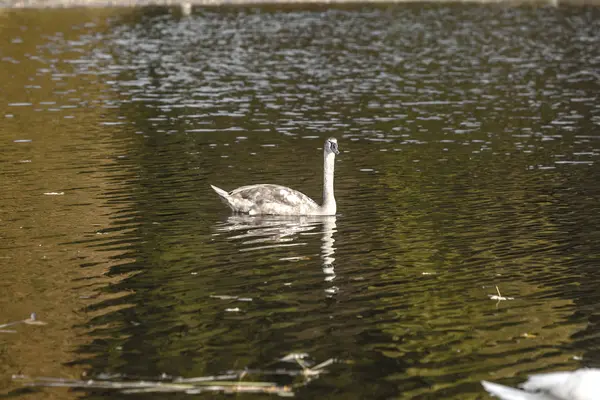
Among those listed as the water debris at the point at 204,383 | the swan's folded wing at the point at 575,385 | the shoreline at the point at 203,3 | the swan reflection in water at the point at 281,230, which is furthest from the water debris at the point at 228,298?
the shoreline at the point at 203,3

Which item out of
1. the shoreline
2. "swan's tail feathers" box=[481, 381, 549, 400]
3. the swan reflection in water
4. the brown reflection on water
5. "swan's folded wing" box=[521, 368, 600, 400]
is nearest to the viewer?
"swan's folded wing" box=[521, 368, 600, 400]

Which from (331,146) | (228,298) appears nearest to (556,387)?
Result: (228,298)

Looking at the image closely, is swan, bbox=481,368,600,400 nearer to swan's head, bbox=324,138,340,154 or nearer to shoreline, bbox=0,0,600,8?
swan's head, bbox=324,138,340,154

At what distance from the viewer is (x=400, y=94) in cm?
5319

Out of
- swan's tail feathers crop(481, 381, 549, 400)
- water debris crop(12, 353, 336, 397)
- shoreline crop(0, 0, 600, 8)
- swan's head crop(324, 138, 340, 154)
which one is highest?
swan's head crop(324, 138, 340, 154)

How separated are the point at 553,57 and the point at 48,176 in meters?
46.1

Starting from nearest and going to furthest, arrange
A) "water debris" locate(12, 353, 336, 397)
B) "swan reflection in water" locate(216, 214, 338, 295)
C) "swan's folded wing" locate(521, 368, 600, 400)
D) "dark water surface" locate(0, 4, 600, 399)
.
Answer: "swan's folded wing" locate(521, 368, 600, 400), "water debris" locate(12, 353, 336, 397), "dark water surface" locate(0, 4, 600, 399), "swan reflection in water" locate(216, 214, 338, 295)

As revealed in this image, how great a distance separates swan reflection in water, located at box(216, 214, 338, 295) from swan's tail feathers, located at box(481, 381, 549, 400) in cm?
730

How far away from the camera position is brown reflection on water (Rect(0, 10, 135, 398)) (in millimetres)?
16688

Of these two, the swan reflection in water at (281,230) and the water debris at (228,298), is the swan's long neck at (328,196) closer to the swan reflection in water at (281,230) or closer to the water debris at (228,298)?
the swan reflection in water at (281,230)

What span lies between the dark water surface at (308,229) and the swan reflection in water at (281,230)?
0.28ft

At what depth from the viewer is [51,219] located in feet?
83.9

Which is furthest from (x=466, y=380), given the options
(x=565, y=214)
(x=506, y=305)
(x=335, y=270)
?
(x=565, y=214)

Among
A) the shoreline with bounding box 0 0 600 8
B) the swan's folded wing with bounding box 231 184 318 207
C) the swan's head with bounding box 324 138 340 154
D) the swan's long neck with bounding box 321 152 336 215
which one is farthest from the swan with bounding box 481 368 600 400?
the shoreline with bounding box 0 0 600 8
